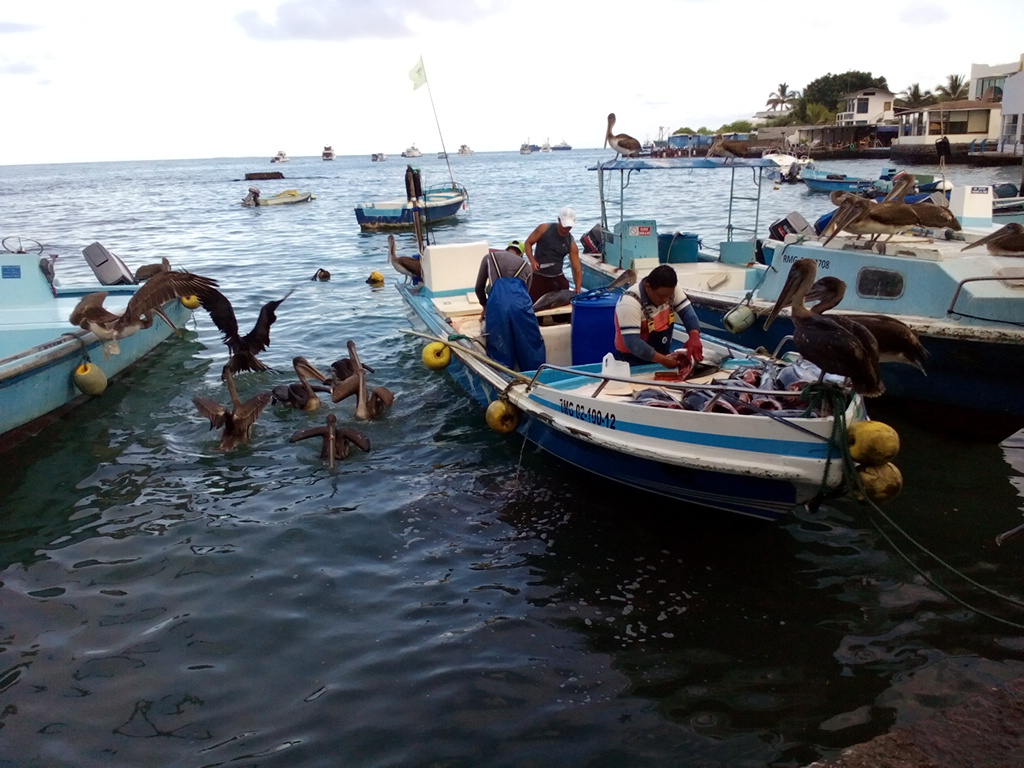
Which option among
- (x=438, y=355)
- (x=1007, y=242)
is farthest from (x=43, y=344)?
(x=1007, y=242)

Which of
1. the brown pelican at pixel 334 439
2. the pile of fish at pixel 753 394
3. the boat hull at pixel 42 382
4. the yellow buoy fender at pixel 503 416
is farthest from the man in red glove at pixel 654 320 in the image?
the boat hull at pixel 42 382

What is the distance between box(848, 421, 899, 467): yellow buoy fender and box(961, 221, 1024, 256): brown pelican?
5778 mm

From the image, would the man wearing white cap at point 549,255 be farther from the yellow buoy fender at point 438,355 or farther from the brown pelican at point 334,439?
the brown pelican at point 334,439

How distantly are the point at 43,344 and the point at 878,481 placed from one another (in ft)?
31.8

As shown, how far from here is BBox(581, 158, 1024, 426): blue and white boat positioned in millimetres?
8320

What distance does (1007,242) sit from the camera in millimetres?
9422

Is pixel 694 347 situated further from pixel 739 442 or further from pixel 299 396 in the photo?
pixel 299 396

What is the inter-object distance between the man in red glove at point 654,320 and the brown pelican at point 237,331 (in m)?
4.07

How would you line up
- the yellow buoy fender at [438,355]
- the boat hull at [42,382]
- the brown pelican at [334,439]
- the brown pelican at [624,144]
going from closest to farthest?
the brown pelican at [334,439], the boat hull at [42,382], the yellow buoy fender at [438,355], the brown pelican at [624,144]

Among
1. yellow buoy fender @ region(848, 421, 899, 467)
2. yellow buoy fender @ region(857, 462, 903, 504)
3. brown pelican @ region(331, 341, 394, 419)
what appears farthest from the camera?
brown pelican @ region(331, 341, 394, 419)

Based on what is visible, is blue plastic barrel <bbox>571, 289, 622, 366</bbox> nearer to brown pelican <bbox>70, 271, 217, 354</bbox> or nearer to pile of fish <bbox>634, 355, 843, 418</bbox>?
pile of fish <bbox>634, 355, 843, 418</bbox>

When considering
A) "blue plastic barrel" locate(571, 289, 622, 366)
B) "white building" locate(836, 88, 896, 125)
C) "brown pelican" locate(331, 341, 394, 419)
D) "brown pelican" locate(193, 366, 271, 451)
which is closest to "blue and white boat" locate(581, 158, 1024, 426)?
"blue plastic barrel" locate(571, 289, 622, 366)

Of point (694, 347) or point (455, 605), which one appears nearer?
point (455, 605)

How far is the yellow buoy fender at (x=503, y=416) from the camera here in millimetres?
7664
